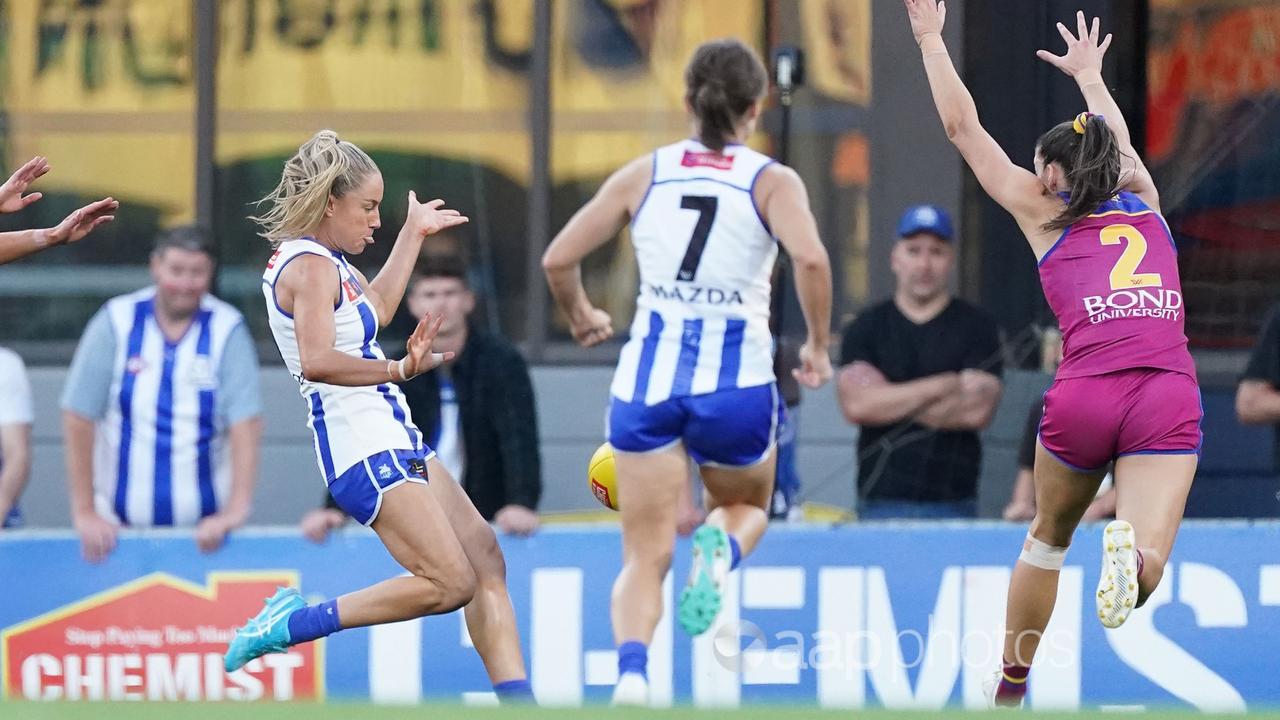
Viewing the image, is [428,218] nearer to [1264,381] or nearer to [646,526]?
[646,526]

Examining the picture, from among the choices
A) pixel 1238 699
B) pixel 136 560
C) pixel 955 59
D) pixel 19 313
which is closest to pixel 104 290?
pixel 19 313

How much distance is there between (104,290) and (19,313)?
47 cm

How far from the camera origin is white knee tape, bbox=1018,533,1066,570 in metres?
6.41

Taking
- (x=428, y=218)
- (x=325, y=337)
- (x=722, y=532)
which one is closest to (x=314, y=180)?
(x=428, y=218)

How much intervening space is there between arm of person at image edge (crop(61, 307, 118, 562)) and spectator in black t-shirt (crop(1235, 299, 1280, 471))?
459 centimetres

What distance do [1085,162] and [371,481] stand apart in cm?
241

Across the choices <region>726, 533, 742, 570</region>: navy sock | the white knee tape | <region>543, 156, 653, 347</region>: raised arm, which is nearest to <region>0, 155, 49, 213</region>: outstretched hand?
<region>543, 156, 653, 347</region>: raised arm

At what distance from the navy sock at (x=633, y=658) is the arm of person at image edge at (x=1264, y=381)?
332 centimetres

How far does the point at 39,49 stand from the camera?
1045 centimetres

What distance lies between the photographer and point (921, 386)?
26.2ft

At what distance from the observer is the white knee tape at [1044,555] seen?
641cm

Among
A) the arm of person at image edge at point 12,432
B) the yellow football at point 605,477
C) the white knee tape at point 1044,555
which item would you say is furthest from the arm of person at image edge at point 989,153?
the arm of person at image edge at point 12,432

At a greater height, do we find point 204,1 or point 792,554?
point 204,1

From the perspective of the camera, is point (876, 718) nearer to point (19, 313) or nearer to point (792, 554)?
point (792, 554)
